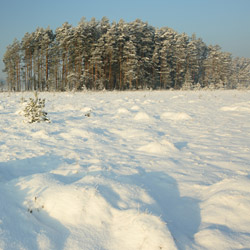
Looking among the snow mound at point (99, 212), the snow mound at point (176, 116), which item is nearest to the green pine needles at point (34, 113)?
the snow mound at point (99, 212)

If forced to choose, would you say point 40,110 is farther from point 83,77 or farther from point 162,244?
point 83,77

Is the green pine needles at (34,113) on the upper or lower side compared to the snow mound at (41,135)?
upper

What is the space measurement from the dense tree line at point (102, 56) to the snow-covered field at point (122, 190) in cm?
2126

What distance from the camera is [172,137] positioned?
4465mm

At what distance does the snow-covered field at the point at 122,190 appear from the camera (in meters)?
1.53

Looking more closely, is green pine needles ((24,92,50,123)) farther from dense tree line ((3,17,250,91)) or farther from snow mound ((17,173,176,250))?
dense tree line ((3,17,250,91))

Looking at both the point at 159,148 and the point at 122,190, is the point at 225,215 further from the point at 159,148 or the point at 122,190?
the point at 159,148

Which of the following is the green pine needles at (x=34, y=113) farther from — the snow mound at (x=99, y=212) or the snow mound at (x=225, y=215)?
the snow mound at (x=225, y=215)

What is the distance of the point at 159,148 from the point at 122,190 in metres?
1.71

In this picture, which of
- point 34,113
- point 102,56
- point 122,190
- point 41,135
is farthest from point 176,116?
point 102,56

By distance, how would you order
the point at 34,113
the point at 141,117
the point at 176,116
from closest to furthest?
the point at 34,113
the point at 141,117
the point at 176,116

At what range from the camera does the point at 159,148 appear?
12.0ft

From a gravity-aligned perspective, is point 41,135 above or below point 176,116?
below

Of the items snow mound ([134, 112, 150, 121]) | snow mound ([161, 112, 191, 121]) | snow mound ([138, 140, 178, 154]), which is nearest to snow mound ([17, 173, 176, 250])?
snow mound ([138, 140, 178, 154])
